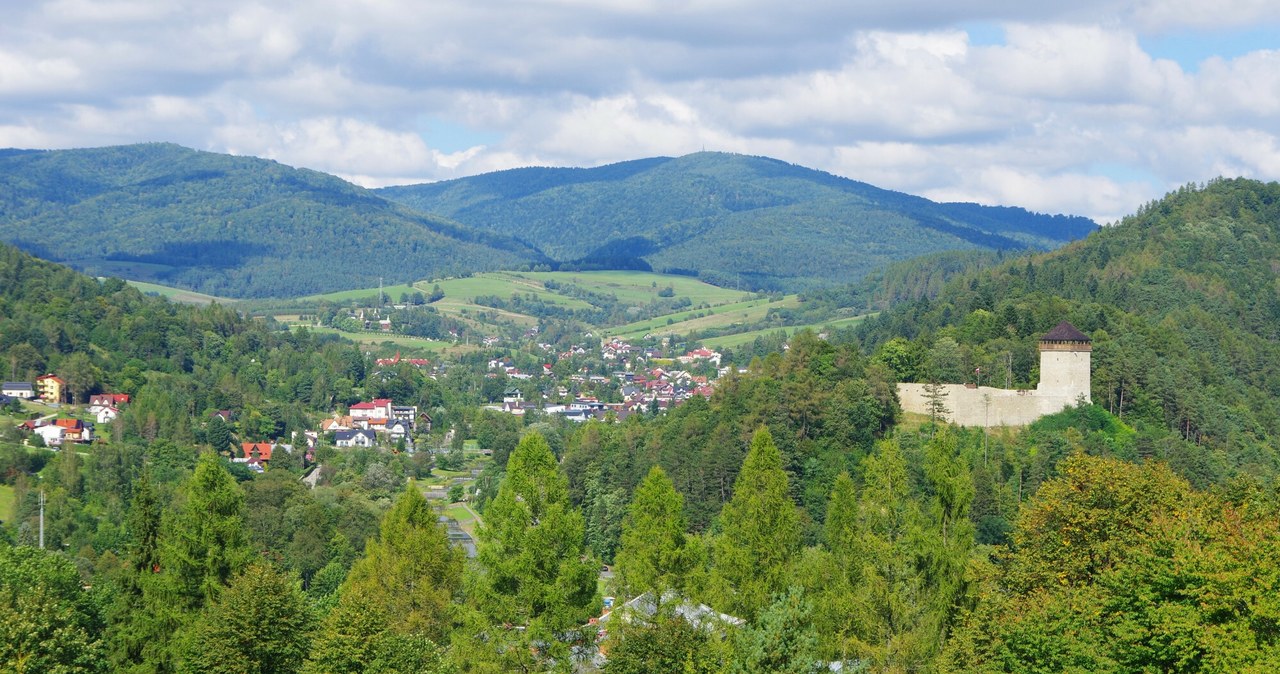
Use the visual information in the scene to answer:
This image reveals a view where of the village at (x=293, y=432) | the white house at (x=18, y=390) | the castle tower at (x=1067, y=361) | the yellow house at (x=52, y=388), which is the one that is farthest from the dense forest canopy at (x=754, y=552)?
the yellow house at (x=52, y=388)

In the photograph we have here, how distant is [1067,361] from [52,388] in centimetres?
8982

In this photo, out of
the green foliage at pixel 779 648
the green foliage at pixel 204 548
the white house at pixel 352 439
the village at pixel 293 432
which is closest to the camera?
the green foliage at pixel 779 648

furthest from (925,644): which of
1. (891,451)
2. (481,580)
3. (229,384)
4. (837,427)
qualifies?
(229,384)

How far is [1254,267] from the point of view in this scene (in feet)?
517

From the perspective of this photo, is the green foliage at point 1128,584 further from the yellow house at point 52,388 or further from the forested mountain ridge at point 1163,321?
the yellow house at point 52,388

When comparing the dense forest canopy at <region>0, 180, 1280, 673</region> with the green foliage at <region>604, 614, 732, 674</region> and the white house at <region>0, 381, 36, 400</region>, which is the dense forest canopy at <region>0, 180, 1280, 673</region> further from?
the white house at <region>0, 381, 36, 400</region>

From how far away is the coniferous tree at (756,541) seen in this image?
146 ft

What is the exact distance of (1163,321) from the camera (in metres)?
127

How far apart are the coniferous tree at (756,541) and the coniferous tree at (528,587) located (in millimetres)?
6212

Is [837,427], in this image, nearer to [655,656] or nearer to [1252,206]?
[655,656]

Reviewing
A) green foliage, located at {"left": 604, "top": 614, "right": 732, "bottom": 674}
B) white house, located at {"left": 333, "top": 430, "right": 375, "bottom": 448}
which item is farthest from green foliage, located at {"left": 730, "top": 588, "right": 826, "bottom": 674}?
white house, located at {"left": 333, "top": 430, "right": 375, "bottom": 448}

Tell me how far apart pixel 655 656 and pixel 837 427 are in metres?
53.6

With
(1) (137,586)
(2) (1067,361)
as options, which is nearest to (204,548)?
(1) (137,586)

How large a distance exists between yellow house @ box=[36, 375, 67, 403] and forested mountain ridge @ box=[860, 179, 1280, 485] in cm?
7200
